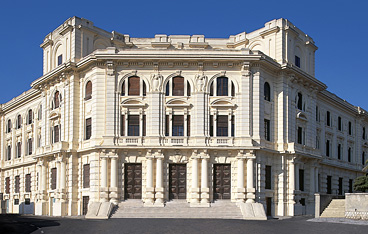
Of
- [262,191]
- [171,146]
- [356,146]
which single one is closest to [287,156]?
[262,191]

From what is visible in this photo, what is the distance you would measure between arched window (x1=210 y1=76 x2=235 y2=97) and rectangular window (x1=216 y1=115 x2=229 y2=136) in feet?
6.57

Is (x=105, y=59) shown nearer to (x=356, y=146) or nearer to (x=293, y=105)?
(x=293, y=105)

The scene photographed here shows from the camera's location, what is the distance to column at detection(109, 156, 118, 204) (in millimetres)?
40625

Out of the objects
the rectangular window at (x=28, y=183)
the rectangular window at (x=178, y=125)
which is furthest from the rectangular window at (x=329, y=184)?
the rectangular window at (x=28, y=183)

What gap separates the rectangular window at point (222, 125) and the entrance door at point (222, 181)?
2772mm

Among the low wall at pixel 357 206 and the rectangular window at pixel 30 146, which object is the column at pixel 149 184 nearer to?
the low wall at pixel 357 206

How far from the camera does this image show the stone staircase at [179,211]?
1519 inches

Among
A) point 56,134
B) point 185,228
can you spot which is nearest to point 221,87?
point 185,228

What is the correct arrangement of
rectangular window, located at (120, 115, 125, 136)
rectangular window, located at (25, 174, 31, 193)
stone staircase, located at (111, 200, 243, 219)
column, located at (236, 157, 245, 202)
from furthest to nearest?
1. rectangular window, located at (25, 174, 31, 193)
2. rectangular window, located at (120, 115, 125, 136)
3. column, located at (236, 157, 245, 202)
4. stone staircase, located at (111, 200, 243, 219)

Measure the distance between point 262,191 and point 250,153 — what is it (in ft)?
11.6

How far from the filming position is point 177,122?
139 ft

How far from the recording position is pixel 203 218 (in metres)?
37.7

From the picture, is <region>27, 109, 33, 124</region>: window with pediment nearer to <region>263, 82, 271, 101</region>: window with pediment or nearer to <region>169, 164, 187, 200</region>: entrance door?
<region>169, 164, 187, 200</region>: entrance door

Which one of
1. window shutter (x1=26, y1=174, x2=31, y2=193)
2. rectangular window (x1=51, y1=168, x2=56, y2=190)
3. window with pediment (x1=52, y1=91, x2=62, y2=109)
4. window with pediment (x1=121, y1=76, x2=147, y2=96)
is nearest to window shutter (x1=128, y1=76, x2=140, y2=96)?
window with pediment (x1=121, y1=76, x2=147, y2=96)
